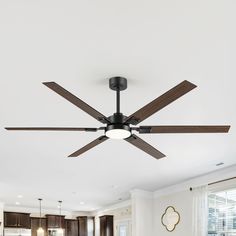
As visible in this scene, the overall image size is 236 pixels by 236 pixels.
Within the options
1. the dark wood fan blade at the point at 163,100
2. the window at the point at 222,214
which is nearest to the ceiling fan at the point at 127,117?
the dark wood fan blade at the point at 163,100

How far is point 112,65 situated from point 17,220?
9.27 metres

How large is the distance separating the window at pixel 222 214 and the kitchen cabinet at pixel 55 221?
6215 mm

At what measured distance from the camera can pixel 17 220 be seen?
1091 cm

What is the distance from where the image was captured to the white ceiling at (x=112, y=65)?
228cm

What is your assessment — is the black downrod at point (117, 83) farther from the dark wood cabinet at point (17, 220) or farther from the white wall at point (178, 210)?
the dark wood cabinet at point (17, 220)

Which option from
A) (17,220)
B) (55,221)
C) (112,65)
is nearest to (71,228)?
(55,221)

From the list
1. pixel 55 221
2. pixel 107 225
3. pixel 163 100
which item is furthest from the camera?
pixel 55 221

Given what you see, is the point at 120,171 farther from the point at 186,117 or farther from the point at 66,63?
the point at 66,63

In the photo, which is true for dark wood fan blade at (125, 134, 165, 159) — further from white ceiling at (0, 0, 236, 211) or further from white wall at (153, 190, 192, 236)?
white wall at (153, 190, 192, 236)

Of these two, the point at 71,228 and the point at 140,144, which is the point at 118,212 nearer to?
the point at 71,228

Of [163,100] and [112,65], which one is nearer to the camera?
[163,100]

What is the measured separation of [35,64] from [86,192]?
634 centimetres

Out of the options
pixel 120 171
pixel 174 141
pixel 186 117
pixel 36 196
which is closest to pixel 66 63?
pixel 186 117

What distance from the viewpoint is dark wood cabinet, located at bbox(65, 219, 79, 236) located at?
11.8 meters
